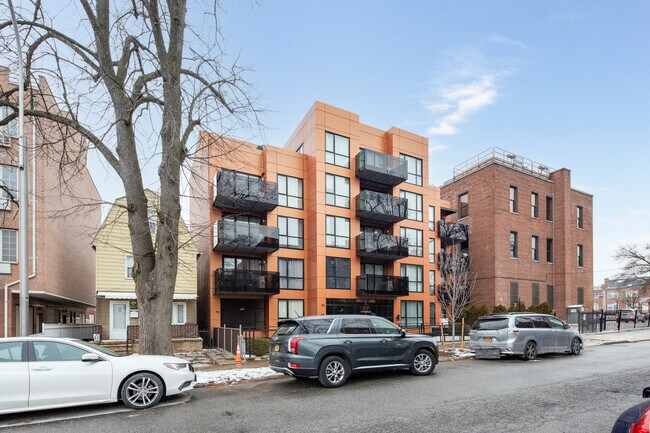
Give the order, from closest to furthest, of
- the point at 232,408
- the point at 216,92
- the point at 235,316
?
1. the point at 232,408
2. the point at 216,92
3. the point at 235,316

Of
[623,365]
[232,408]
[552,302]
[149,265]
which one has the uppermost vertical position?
[149,265]

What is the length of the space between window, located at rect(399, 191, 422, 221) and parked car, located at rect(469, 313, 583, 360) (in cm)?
1587

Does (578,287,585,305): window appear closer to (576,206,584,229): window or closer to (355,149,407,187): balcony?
(576,206,584,229): window

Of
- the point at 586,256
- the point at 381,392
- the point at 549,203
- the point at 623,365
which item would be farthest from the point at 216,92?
the point at 586,256

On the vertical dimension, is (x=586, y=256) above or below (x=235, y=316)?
above

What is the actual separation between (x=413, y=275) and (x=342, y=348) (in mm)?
21092

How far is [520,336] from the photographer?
13555 millimetres

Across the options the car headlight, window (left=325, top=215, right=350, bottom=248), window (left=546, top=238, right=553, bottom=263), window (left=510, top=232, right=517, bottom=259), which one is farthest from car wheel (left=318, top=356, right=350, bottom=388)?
window (left=546, top=238, right=553, bottom=263)

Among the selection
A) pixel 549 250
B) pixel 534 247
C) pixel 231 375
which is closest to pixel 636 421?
pixel 231 375

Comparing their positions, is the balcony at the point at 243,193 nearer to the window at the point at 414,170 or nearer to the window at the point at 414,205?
the window at the point at 414,205

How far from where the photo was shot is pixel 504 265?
31281mm

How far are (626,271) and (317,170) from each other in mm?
42875

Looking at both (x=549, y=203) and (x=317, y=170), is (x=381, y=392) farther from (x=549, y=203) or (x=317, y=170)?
(x=549, y=203)

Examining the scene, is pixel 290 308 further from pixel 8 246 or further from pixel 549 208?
pixel 549 208
